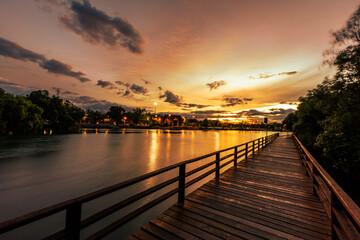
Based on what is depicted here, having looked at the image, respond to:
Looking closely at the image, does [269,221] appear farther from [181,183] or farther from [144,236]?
[144,236]

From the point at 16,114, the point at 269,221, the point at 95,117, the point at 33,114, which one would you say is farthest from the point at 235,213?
the point at 95,117

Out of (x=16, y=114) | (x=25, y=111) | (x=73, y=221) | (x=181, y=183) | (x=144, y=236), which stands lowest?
(x=144, y=236)

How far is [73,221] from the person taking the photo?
2195 millimetres

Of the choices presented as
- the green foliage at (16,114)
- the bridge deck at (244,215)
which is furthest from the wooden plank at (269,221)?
the green foliage at (16,114)

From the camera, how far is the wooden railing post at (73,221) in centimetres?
214

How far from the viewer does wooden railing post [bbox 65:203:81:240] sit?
7.04 feet

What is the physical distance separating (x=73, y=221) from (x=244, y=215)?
365cm

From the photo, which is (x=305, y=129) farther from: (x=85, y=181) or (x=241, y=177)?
(x=85, y=181)

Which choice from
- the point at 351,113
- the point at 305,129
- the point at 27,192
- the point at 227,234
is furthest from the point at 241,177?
the point at 305,129

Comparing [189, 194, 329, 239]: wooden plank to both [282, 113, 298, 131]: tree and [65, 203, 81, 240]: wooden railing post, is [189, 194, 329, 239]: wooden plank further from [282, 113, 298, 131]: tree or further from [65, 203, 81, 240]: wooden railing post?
[282, 113, 298, 131]: tree

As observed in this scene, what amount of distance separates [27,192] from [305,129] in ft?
110

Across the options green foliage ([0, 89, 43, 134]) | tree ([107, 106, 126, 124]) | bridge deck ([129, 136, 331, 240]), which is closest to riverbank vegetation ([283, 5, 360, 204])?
bridge deck ([129, 136, 331, 240])

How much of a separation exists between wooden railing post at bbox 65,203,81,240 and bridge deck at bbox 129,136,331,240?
1337mm

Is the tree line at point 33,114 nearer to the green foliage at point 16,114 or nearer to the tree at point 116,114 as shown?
the green foliage at point 16,114
